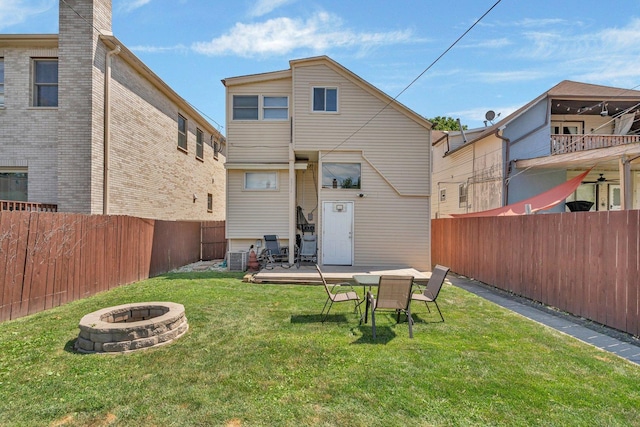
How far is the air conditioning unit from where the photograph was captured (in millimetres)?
11812

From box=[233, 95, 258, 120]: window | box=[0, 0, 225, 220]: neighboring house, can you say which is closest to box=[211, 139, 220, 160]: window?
box=[0, 0, 225, 220]: neighboring house

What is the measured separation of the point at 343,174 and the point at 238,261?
4826mm

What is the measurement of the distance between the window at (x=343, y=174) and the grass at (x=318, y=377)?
6672mm

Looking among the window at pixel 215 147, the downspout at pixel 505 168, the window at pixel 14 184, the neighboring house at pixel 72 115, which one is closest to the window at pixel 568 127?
the downspout at pixel 505 168

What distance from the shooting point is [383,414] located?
3.06m

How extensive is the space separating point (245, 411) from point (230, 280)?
22.8ft

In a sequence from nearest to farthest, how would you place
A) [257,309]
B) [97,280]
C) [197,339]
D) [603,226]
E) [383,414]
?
[383,414]
[197,339]
[603,226]
[257,309]
[97,280]

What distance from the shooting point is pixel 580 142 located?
1422 cm

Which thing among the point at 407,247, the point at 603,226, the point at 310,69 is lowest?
the point at 407,247

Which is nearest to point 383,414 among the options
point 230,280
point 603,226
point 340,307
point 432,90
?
point 340,307

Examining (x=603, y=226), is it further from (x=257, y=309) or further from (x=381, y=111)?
(x=381, y=111)

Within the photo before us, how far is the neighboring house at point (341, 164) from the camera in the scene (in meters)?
11.7

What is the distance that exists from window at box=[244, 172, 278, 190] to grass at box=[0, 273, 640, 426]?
6849 mm

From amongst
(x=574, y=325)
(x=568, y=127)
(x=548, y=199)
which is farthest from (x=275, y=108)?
(x=568, y=127)
